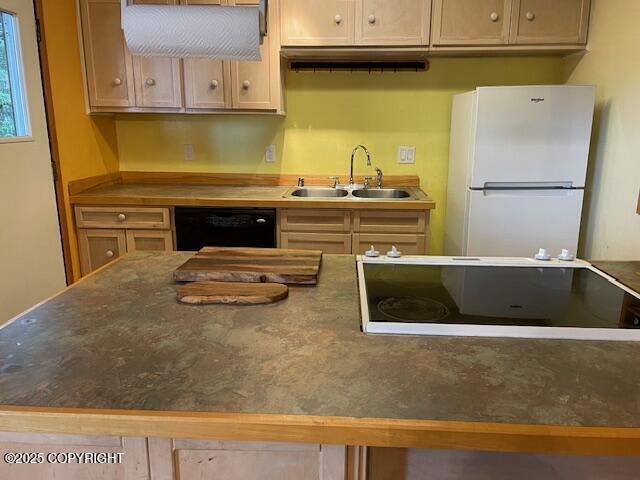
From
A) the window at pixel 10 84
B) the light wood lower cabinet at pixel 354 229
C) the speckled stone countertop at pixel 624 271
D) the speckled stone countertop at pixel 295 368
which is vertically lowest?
the light wood lower cabinet at pixel 354 229

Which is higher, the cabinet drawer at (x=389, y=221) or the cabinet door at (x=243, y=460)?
the cabinet drawer at (x=389, y=221)

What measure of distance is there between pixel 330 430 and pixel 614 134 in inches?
96.9

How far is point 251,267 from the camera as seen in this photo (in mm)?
1406

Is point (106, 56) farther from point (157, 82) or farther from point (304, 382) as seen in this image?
point (304, 382)

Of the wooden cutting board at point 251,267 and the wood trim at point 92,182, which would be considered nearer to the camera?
the wooden cutting board at point 251,267

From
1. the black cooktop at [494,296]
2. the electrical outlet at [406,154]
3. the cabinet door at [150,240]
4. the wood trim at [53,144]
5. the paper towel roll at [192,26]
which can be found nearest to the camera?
the black cooktop at [494,296]

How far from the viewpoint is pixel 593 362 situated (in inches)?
35.8

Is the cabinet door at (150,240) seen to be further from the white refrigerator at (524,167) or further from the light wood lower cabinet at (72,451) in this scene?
the light wood lower cabinet at (72,451)

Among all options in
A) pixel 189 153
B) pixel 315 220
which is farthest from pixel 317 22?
pixel 189 153

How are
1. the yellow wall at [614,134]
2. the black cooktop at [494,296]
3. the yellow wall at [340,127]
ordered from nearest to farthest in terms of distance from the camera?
the black cooktop at [494,296] < the yellow wall at [614,134] < the yellow wall at [340,127]

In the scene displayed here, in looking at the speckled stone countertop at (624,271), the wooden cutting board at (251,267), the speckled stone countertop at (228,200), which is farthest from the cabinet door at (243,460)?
the speckled stone countertop at (228,200)

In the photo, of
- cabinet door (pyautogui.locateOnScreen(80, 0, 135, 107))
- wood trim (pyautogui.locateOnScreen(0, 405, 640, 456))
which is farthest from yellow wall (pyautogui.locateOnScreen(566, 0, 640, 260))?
cabinet door (pyautogui.locateOnScreen(80, 0, 135, 107))

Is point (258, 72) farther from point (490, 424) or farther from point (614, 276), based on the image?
point (490, 424)

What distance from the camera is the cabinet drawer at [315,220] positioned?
9.04 feet
